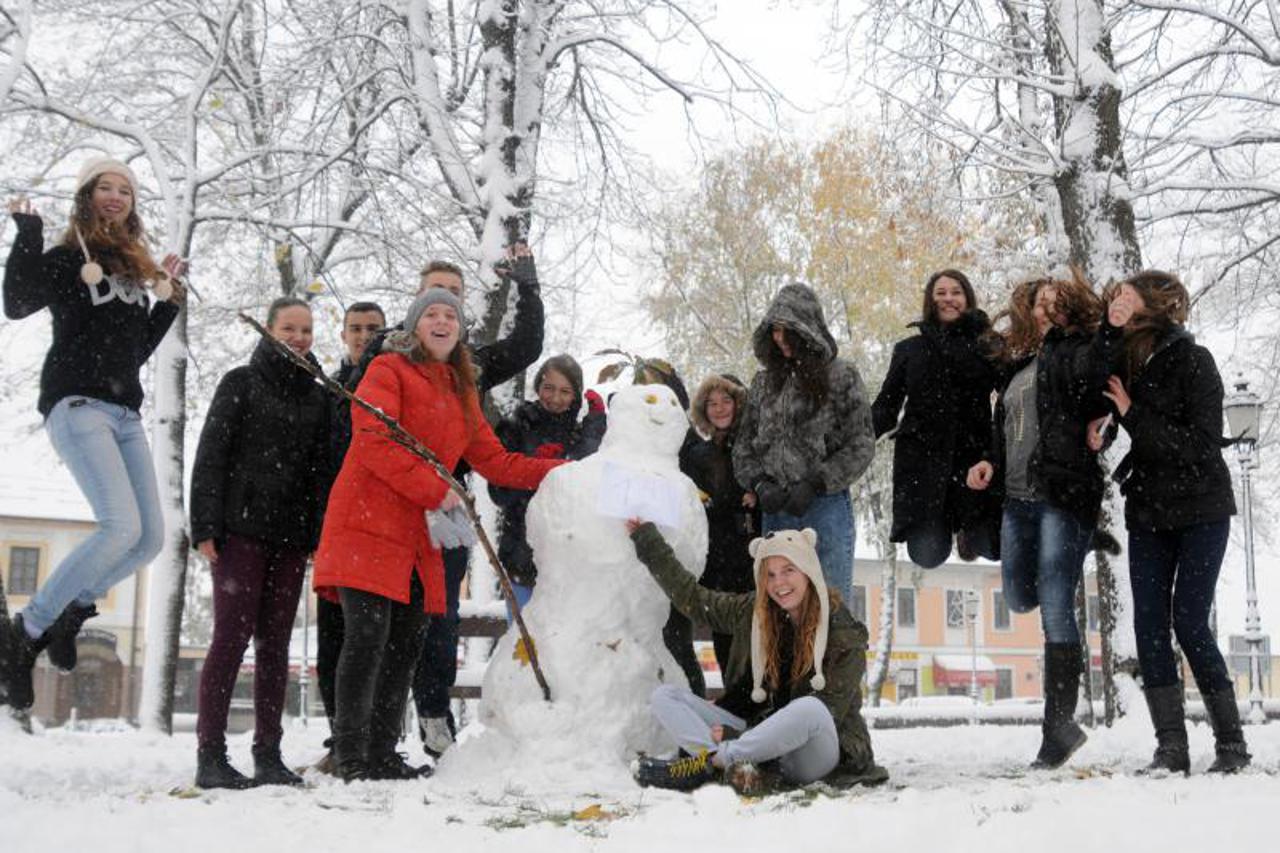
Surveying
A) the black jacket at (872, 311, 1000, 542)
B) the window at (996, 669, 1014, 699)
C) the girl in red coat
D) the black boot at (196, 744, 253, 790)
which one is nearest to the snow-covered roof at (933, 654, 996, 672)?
the window at (996, 669, 1014, 699)

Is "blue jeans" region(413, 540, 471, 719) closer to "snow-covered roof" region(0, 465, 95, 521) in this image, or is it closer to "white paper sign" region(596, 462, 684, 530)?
"white paper sign" region(596, 462, 684, 530)

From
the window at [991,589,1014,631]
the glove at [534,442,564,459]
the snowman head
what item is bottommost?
the window at [991,589,1014,631]

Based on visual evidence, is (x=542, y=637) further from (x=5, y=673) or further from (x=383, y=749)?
(x=5, y=673)

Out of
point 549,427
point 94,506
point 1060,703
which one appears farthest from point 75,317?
point 1060,703

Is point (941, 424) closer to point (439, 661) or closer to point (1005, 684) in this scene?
point (439, 661)

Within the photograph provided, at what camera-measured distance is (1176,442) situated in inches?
170

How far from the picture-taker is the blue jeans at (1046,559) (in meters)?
4.59

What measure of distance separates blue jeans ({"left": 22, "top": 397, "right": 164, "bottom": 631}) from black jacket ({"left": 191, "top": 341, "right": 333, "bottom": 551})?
0.86 ft

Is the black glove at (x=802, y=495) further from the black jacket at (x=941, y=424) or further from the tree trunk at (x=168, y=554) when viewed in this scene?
the tree trunk at (x=168, y=554)

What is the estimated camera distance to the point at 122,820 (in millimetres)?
2982

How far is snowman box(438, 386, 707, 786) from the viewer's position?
4.27 metres

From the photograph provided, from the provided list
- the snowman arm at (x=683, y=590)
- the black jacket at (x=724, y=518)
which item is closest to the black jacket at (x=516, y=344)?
the black jacket at (x=724, y=518)

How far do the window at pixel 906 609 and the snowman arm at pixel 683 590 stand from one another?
1532 inches

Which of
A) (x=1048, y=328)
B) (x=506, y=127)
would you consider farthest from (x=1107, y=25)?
(x=506, y=127)
